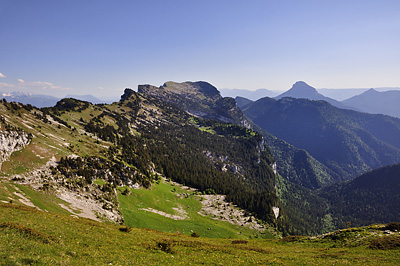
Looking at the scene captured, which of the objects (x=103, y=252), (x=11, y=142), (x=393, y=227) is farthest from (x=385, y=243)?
(x=11, y=142)

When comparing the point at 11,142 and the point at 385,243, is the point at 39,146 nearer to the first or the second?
the point at 11,142

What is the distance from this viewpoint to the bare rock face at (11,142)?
6875 centimetres

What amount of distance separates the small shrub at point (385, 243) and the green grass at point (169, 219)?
6115 cm

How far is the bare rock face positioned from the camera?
68750 millimetres

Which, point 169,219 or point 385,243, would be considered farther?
point 169,219

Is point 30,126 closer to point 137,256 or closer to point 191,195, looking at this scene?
point 191,195

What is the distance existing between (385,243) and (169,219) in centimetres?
7555

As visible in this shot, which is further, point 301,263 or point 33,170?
point 33,170

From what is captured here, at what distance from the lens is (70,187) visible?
242 feet

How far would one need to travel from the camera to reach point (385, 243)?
33875mm

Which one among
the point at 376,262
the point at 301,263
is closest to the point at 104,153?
the point at 301,263

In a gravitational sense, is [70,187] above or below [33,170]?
below

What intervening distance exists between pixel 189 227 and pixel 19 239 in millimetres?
75575

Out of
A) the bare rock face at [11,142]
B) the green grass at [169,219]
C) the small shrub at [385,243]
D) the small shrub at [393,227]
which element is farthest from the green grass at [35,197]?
the small shrub at [393,227]
